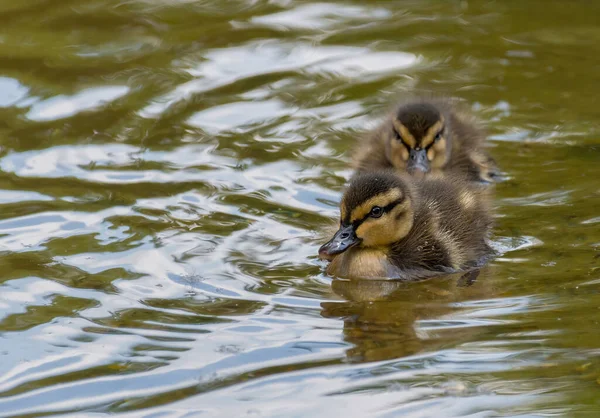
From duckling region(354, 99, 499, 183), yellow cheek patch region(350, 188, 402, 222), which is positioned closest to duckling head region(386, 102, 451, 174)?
duckling region(354, 99, 499, 183)

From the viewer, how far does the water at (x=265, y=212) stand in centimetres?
388

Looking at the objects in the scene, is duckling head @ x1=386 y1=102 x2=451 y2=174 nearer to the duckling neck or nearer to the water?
the water

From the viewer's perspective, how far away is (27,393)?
3838mm

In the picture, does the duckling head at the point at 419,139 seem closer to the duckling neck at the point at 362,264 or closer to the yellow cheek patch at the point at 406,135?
the yellow cheek patch at the point at 406,135

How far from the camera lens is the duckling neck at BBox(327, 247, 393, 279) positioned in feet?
17.0

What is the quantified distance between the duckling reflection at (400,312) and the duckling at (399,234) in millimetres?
88

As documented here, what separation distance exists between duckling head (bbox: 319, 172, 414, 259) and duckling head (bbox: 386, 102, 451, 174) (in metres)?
0.93

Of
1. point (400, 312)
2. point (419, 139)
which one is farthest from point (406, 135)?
point (400, 312)

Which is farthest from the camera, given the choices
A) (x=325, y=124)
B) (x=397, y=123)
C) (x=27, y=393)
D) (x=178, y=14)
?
(x=178, y=14)

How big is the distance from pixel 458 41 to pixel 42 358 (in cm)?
516

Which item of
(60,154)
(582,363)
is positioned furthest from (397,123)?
(582,363)

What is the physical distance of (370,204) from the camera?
16.7ft

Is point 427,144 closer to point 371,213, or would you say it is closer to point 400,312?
point 371,213

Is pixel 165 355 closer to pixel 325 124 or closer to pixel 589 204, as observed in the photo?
pixel 589 204
